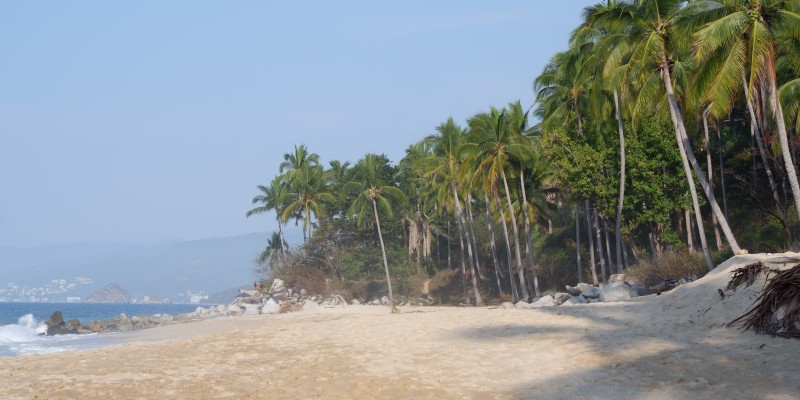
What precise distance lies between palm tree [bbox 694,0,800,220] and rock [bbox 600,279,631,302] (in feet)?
18.6

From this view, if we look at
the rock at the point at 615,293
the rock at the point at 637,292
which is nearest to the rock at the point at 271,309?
the rock at the point at 615,293

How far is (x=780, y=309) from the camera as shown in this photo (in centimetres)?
1110

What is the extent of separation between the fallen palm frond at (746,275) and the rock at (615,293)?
7286 mm

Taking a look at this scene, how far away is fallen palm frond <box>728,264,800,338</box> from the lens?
10500 millimetres

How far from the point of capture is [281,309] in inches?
1768

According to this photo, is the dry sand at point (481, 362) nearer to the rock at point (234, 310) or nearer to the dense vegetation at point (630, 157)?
the dense vegetation at point (630, 157)

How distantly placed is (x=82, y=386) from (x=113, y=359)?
2.97 m

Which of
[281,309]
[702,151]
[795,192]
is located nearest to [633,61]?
[795,192]

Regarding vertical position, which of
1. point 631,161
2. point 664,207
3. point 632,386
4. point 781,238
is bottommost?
point 632,386

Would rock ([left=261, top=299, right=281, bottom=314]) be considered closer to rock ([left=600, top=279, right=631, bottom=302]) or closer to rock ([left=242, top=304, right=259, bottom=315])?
rock ([left=242, top=304, right=259, bottom=315])

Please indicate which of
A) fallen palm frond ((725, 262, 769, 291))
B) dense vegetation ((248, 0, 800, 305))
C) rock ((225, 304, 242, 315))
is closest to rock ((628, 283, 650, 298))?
Answer: dense vegetation ((248, 0, 800, 305))

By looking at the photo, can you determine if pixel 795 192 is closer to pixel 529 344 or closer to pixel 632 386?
pixel 529 344

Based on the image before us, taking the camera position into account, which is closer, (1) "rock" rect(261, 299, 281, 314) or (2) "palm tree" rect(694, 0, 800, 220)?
(2) "palm tree" rect(694, 0, 800, 220)

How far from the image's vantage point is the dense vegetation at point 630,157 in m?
19.7
